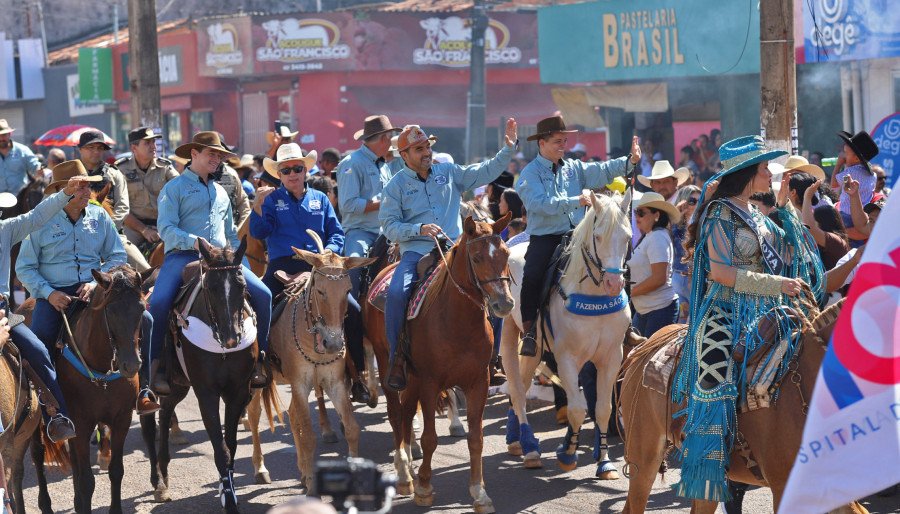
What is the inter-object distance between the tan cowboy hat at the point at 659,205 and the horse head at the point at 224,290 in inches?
151

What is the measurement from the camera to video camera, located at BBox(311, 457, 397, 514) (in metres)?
3.92

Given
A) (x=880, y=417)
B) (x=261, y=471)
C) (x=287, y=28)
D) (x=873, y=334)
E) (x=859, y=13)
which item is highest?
(x=287, y=28)

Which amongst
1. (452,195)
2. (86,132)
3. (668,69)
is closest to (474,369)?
(452,195)

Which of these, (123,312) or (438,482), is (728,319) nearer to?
(438,482)

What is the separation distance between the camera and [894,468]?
13.9 feet

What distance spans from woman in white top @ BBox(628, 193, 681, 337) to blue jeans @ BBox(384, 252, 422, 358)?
2273 millimetres

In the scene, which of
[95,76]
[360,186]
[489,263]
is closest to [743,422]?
[489,263]

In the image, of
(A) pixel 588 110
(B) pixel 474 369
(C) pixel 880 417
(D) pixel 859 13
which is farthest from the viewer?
(A) pixel 588 110

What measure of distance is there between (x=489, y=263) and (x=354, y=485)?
449cm

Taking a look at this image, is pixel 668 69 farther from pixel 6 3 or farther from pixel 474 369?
pixel 6 3

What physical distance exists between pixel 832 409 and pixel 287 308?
243 inches

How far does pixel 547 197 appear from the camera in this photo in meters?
9.93

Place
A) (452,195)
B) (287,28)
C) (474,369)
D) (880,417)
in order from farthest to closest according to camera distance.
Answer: (287,28), (452,195), (474,369), (880,417)

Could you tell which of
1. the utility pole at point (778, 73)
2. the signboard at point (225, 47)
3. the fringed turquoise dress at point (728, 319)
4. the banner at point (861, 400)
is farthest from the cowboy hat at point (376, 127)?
the signboard at point (225, 47)
